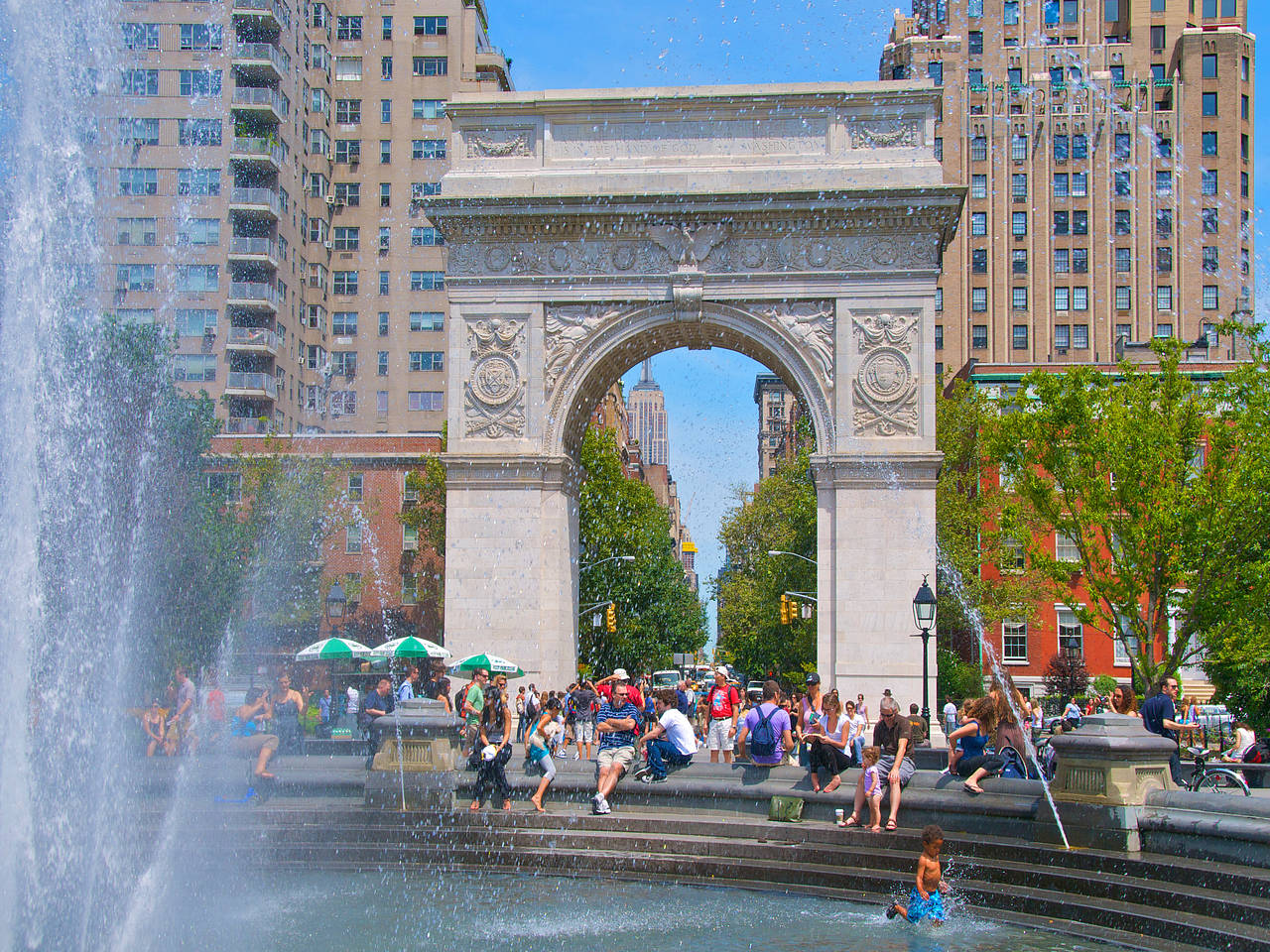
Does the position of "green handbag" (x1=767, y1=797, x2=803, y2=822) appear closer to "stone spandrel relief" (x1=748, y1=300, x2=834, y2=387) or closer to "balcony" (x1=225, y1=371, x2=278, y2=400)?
"stone spandrel relief" (x1=748, y1=300, x2=834, y2=387)

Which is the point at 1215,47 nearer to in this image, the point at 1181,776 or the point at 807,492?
the point at 807,492

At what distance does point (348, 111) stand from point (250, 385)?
15.0 m

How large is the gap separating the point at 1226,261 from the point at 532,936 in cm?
7617

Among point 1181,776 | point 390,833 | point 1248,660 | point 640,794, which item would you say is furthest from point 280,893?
point 1248,660

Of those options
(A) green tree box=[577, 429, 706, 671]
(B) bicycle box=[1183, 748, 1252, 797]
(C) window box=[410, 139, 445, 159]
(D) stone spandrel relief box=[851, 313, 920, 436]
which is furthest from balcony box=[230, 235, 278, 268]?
(B) bicycle box=[1183, 748, 1252, 797]

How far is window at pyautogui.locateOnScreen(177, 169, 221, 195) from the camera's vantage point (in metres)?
50.0

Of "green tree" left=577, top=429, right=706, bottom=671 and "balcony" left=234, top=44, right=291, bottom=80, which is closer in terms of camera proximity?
"green tree" left=577, top=429, right=706, bottom=671

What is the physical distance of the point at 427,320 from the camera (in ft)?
202

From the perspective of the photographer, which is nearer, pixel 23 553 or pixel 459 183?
pixel 23 553

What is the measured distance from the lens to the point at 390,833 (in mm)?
16078

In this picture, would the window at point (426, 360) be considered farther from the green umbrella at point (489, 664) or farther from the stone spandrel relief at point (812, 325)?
the stone spandrel relief at point (812, 325)

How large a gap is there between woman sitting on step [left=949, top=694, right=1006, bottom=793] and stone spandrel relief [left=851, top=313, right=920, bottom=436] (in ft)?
47.6

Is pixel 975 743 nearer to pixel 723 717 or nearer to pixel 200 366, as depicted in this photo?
pixel 723 717

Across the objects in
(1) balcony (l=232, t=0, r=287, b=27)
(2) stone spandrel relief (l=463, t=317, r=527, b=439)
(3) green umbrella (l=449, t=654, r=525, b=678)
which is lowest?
(3) green umbrella (l=449, t=654, r=525, b=678)
